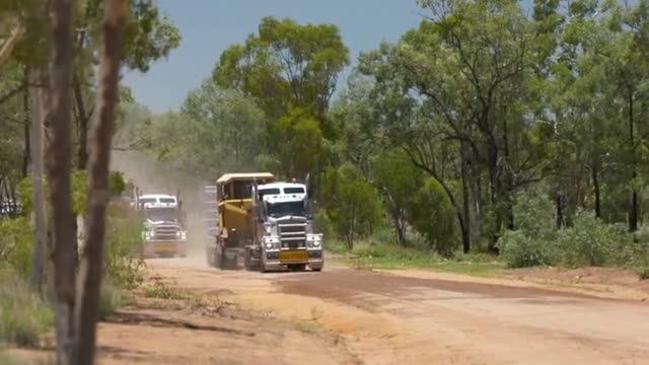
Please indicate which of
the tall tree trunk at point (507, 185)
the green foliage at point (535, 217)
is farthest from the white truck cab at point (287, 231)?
the tall tree trunk at point (507, 185)

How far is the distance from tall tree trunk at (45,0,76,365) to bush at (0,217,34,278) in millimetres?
16254

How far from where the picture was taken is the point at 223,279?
1737 inches

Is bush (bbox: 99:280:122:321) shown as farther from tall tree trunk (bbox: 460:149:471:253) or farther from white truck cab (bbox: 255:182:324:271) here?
tall tree trunk (bbox: 460:149:471:253)

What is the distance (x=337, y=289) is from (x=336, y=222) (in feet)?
111

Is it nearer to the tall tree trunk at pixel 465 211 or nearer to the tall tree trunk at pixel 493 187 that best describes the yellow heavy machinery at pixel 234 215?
the tall tree trunk at pixel 493 187

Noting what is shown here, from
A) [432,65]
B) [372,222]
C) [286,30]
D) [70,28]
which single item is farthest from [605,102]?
[70,28]

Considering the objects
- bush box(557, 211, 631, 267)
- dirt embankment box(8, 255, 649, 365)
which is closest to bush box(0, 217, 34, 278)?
dirt embankment box(8, 255, 649, 365)

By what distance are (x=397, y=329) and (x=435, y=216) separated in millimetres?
40148

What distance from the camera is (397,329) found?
2503cm

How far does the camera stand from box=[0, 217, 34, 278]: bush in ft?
81.8

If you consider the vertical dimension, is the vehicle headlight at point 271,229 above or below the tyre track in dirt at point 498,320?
above

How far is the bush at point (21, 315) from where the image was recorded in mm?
17328

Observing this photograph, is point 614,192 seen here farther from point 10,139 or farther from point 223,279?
point 10,139

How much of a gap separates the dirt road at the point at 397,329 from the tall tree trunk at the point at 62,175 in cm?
864
